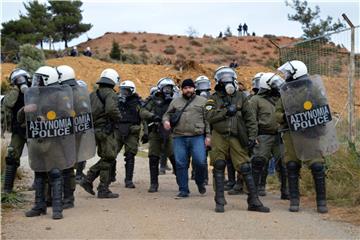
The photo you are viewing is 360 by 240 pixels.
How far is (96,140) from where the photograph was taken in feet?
31.3

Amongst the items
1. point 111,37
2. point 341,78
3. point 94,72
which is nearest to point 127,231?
point 341,78

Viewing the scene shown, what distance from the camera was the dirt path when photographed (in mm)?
6832

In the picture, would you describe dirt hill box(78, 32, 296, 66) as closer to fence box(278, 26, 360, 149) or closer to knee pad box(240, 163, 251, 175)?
fence box(278, 26, 360, 149)

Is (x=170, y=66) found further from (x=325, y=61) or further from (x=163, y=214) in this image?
(x=163, y=214)

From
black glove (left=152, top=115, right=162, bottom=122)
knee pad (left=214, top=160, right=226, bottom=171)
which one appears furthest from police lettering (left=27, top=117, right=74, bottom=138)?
black glove (left=152, top=115, right=162, bottom=122)

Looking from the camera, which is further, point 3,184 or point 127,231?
point 3,184

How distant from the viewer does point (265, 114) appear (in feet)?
31.2

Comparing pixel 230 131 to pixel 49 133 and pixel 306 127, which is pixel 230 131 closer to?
pixel 306 127

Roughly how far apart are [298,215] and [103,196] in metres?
3.31

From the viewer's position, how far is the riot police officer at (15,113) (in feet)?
29.4

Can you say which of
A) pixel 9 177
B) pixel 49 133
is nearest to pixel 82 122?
pixel 49 133

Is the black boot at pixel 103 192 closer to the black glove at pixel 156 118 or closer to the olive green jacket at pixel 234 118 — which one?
the black glove at pixel 156 118

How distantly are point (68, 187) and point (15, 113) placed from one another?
1398 mm

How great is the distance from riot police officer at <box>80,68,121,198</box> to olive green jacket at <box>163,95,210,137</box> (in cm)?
90
